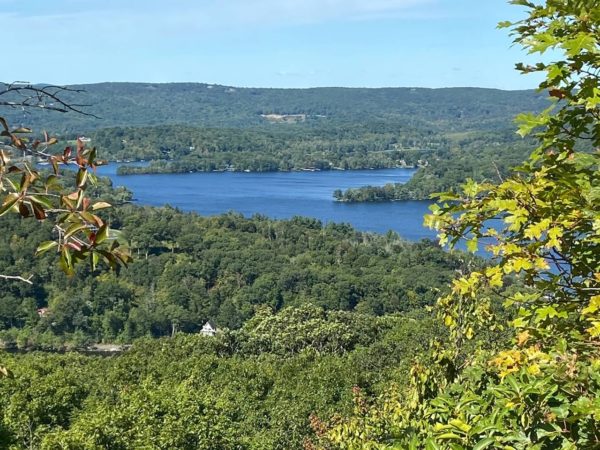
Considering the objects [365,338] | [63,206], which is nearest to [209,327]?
[365,338]

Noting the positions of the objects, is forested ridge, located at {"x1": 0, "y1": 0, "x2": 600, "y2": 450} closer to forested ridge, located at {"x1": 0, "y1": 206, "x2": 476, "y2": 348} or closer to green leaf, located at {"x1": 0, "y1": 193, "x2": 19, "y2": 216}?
green leaf, located at {"x1": 0, "y1": 193, "x2": 19, "y2": 216}

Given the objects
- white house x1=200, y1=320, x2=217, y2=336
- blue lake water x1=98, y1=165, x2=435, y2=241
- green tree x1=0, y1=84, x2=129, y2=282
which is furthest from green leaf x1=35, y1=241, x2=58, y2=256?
blue lake water x1=98, y1=165, x2=435, y2=241

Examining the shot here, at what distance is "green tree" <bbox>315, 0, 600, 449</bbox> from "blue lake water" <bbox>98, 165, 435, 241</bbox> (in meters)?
60.7

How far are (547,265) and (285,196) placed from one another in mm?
94232

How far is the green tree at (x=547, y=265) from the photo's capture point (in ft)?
7.11

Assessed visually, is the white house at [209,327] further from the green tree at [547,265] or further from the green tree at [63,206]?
the green tree at [63,206]

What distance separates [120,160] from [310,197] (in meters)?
54.8

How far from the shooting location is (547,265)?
7.69ft

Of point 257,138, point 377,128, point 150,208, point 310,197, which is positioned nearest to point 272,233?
point 150,208

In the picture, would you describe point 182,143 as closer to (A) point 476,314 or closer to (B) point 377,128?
(B) point 377,128

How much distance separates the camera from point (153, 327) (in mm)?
44594

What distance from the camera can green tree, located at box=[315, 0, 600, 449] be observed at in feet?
7.11

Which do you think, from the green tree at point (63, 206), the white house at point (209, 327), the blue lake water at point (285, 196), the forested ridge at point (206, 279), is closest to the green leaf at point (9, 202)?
the green tree at point (63, 206)

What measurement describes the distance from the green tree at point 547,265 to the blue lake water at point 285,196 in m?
60.7
